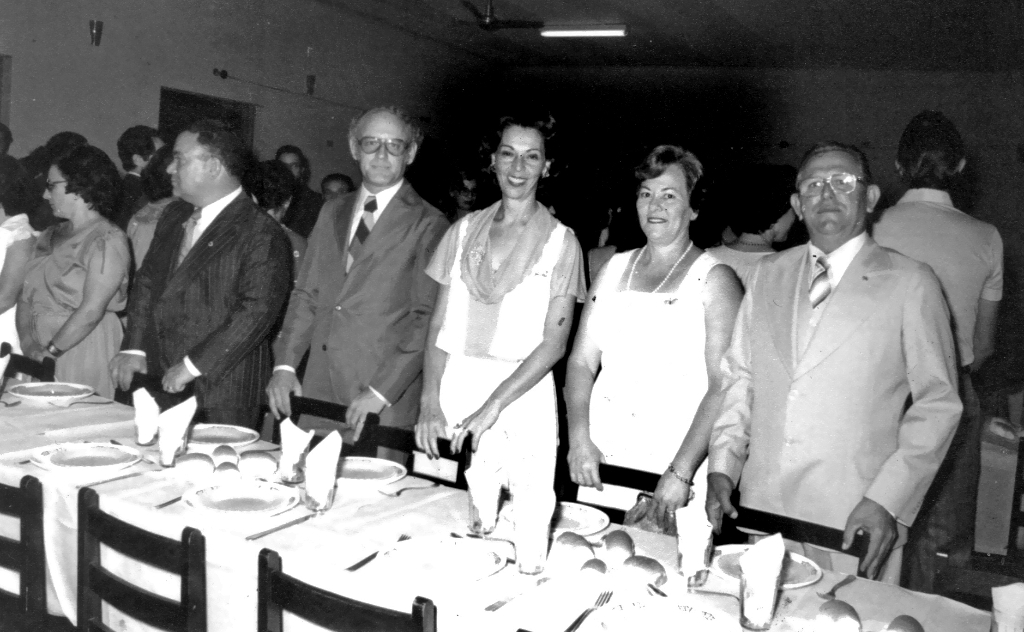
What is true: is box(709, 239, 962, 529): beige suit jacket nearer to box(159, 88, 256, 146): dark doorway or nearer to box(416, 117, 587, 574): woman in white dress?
box(416, 117, 587, 574): woman in white dress

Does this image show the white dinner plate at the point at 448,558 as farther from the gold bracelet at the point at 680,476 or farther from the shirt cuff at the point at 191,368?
the shirt cuff at the point at 191,368

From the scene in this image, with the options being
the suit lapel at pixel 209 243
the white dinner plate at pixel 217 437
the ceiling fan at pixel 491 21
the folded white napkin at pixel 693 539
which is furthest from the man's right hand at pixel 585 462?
the ceiling fan at pixel 491 21

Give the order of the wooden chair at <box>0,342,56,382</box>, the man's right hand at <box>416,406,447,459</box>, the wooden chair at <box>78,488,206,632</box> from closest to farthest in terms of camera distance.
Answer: the wooden chair at <box>78,488,206,632</box> → the man's right hand at <box>416,406,447,459</box> → the wooden chair at <box>0,342,56,382</box>

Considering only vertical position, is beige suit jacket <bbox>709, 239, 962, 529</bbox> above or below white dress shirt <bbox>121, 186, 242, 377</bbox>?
below

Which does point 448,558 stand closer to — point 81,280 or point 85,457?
point 85,457

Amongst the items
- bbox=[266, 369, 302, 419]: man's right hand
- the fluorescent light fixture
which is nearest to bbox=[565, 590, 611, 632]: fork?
bbox=[266, 369, 302, 419]: man's right hand

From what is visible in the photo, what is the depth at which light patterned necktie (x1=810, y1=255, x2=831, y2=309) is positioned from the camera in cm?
207

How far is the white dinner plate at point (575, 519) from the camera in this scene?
1841mm

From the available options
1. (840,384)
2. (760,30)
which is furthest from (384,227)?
(760,30)

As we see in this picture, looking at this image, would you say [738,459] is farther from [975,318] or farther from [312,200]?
[312,200]

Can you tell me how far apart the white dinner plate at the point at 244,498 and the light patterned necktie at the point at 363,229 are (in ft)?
3.65

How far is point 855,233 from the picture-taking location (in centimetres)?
208

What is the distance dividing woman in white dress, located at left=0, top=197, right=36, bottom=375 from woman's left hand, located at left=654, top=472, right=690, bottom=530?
3.10 metres

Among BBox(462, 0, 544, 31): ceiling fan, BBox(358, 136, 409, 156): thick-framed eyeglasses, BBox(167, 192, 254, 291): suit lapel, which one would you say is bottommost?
BBox(167, 192, 254, 291): suit lapel
